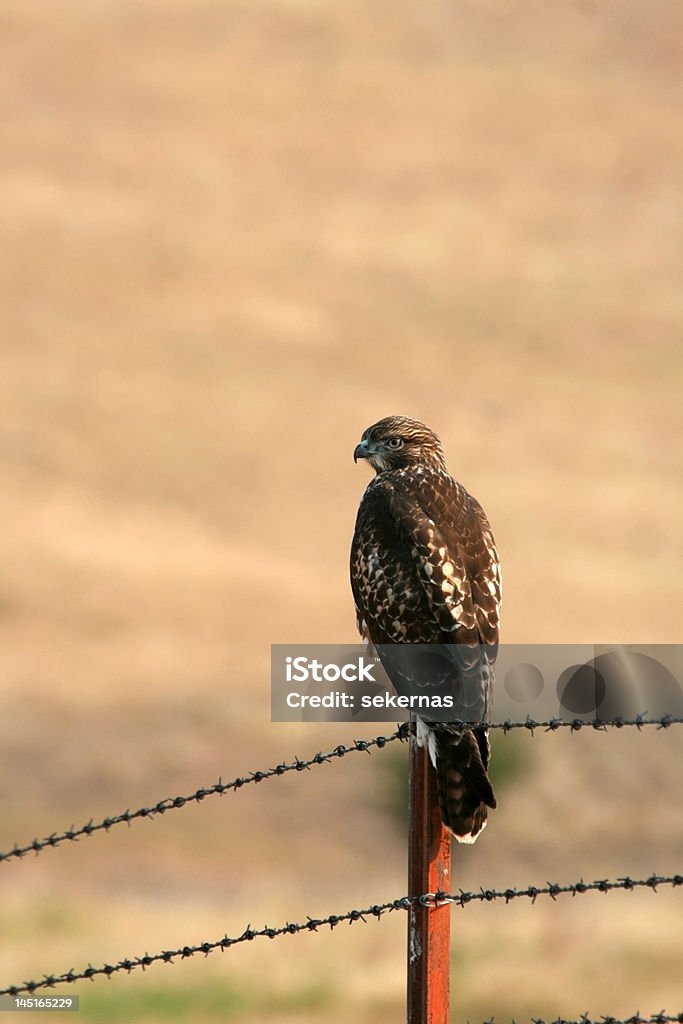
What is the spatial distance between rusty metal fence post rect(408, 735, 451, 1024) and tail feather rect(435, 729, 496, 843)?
13 cm

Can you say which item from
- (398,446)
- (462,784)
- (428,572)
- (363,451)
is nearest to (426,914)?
(462,784)

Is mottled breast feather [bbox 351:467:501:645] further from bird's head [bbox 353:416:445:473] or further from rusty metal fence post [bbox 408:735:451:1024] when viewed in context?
rusty metal fence post [bbox 408:735:451:1024]

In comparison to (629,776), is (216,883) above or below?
below

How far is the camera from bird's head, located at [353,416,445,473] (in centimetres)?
886

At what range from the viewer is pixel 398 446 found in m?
8.95

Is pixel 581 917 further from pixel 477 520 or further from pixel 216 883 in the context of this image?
pixel 477 520

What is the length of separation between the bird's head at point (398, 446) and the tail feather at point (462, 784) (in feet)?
7.80

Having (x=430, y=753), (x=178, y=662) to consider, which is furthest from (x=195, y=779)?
(x=430, y=753)

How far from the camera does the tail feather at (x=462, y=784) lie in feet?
20.5

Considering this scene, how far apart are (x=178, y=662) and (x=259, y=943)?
95.3 ft

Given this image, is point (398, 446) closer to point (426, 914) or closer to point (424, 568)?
point (424, 568)

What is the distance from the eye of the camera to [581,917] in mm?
28156

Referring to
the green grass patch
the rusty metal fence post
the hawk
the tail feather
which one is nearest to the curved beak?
the hawk

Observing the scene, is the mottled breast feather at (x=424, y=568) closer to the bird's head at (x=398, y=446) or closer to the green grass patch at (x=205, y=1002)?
the bird's head at (x=398, y=446)
